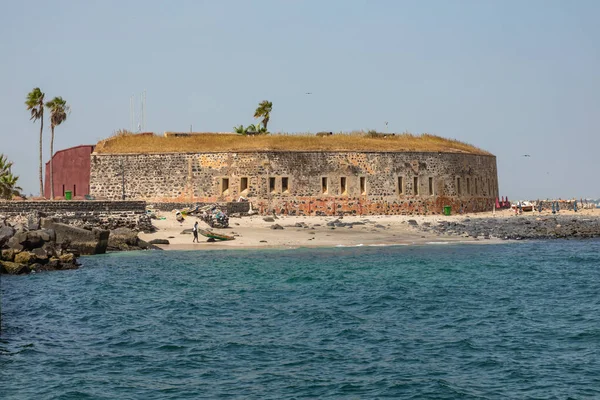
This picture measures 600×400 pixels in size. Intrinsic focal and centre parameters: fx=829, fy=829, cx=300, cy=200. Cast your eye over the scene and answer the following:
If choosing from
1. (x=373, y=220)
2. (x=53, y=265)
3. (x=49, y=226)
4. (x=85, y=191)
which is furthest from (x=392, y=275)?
(x=85, y=191)

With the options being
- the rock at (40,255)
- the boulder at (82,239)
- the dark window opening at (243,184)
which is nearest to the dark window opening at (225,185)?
the dark window opening at (243,184)

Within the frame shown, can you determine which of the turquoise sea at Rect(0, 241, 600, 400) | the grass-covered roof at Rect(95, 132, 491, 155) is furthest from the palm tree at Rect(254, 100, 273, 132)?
the turquoise sea at Rect(0, 241, 600, 400)

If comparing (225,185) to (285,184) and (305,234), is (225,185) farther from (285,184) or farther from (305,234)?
(305,234)

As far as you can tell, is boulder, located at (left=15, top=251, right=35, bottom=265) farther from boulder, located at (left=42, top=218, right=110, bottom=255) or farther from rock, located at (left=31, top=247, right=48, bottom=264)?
boulder, located at (left=42, top=218, right=110, bottom=255)

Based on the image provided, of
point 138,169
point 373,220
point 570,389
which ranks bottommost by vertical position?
point 570,389

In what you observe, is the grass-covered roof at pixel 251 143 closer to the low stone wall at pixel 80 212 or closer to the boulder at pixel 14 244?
the low stone wall at pixel 80 212

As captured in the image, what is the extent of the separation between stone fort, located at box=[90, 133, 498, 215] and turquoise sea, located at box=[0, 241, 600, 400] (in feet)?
58.3

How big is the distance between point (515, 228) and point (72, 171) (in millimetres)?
26751

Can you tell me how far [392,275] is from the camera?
999 inches

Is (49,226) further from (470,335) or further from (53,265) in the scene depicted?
(470,335)

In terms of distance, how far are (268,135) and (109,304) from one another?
30.4 meters

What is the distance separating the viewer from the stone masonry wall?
46469mm

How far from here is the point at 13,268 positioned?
25.6 m

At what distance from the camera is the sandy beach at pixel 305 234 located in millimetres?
33688
